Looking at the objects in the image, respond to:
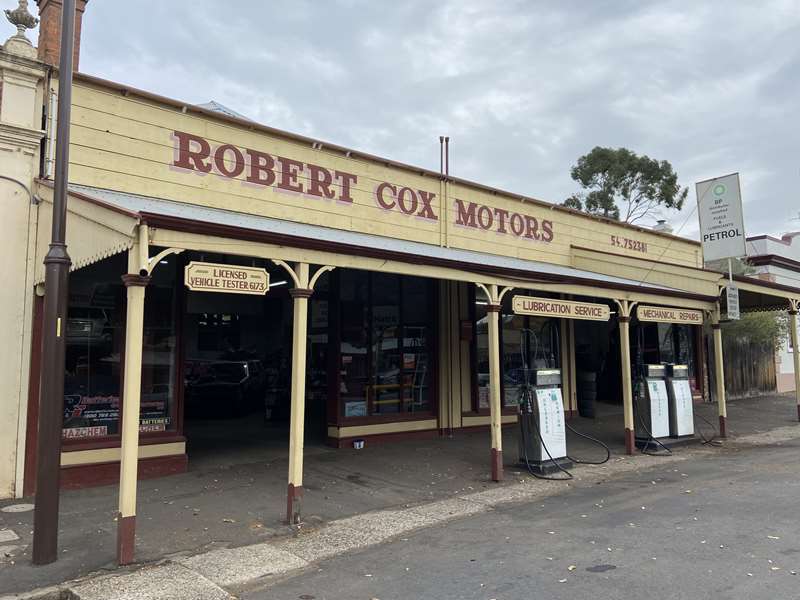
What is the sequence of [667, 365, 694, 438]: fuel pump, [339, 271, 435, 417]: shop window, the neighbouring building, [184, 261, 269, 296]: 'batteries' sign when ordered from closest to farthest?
[184, 261, 269, 296]: 'batteries' sign, [339, 271, 435, 417]: shop window, [667, 365, 694, 438]: fuel pump, the neighbouring building

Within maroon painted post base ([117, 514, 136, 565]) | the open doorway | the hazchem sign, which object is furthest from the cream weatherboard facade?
the open doorway

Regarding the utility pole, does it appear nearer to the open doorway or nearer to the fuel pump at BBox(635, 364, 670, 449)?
the open doorway

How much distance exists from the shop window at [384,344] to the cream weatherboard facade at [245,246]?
57 millimetres

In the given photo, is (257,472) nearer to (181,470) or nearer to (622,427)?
(181,470)

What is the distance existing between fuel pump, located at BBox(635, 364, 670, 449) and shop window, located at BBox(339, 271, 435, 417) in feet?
13.0

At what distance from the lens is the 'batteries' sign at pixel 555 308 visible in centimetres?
935

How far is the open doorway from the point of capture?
10961 mm

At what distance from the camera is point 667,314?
1195cm

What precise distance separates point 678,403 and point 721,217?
186 inches

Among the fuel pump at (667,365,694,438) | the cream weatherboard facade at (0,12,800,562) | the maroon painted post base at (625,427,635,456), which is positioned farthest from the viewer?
the fuel pump at (667,365,694,438)

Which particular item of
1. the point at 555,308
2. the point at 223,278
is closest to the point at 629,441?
the point at 555,308

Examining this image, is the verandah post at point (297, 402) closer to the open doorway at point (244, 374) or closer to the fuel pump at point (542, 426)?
Answer: the open doorway at point (244, 374)

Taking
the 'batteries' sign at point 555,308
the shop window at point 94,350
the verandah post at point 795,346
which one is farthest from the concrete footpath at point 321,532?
the verandah post at point 795,346

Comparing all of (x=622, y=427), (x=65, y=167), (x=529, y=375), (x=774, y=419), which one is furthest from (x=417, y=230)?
(x=774, y=419)
